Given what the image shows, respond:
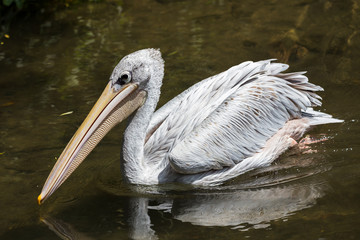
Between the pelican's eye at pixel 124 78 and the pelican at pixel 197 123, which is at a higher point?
the pelican's eye at pixel 124 78

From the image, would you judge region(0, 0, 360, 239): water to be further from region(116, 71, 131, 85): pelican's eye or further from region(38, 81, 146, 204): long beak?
region(116, 71, 131, 85): pelican's eye

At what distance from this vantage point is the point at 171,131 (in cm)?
571

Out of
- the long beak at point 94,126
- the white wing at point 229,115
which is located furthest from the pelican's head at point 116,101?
the white wing at point 229,115

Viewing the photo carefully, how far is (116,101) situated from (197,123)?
2.39ft

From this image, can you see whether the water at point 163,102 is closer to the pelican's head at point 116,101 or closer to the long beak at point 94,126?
the long beak at point 94,126

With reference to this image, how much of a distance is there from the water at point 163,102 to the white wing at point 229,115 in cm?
28

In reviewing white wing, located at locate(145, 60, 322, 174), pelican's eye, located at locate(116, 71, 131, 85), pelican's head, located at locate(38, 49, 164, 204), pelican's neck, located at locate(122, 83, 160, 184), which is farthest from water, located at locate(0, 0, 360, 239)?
pelican's eye, located at locate(116, 71, 131, 85)

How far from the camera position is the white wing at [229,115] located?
5480 millimetres

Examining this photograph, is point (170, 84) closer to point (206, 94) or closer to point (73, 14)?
point (206, 94)

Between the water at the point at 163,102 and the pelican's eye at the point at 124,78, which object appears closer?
the water at the point at 163,102

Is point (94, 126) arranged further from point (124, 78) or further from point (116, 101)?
point (124, 78)

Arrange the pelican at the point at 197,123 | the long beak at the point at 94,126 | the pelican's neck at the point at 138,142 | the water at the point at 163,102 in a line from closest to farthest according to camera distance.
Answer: the water at the point at 163,102
the long beak at the point at 94,126
the pelican at the point at 197,123
the pelican's neck at the point at 138,142

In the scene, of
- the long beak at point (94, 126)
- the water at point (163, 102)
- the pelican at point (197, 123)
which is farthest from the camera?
the pelican at point (197, 123)

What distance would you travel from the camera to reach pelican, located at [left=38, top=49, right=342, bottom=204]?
5336 millimetres
